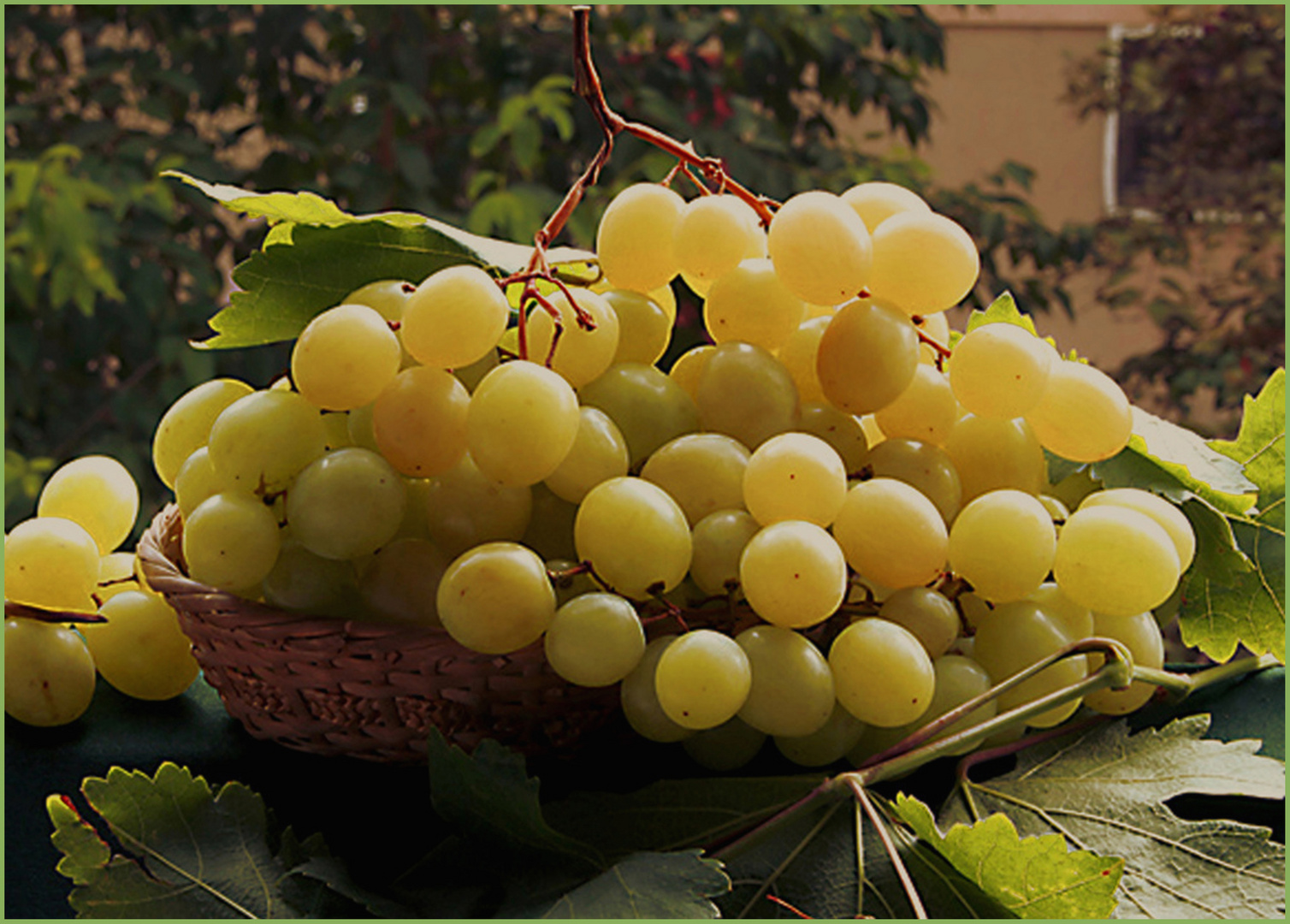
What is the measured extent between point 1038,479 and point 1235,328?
234 cm

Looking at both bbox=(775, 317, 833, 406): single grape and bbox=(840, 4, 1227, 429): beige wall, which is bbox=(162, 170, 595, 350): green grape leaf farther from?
bbox=(840, 4, 1227, 429): beige wall

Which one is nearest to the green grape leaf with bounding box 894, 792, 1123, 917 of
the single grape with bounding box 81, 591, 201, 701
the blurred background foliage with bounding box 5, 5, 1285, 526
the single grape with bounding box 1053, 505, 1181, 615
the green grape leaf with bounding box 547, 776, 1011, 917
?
the green grape leaf with bounding box 547, 776, 1011, 917

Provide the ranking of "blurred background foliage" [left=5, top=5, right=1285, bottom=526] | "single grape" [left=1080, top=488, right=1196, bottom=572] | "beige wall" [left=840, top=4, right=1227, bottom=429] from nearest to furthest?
"single grape" [left=1080, top=488, right=1196, bottom=572]
"blurred background foliage" [left=5, top=5, right=1285, bottom=526]
"beige wall" [left=840, top=4, right=1227, bottom=429]

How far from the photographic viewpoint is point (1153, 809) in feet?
1.36

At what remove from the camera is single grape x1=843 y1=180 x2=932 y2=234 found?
19.7 inches

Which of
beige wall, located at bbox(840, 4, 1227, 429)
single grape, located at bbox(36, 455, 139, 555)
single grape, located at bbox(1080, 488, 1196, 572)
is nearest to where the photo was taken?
single grape, located at bbox(1080, 488, 1196, 572)

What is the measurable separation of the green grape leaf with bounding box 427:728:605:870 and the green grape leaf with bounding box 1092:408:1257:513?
0.28 meters

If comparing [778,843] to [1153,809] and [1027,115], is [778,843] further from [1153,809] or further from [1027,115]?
[1027,115]

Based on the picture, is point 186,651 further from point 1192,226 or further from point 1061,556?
point 1192,226

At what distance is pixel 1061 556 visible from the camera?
43 cm

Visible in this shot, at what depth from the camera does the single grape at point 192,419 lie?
1.62 ft

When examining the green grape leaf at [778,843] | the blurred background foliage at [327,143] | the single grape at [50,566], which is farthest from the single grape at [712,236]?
the blurred background foliage at [327,143]

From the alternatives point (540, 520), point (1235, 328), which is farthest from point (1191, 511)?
point (1235, 328)

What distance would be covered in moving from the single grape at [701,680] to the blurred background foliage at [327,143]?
4.48 feet
